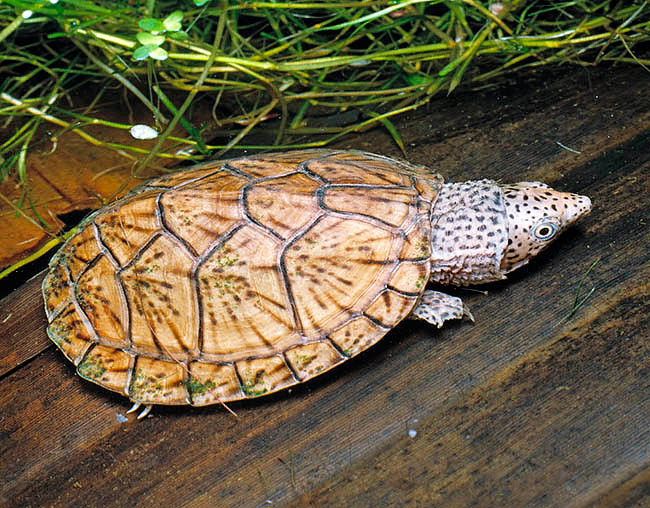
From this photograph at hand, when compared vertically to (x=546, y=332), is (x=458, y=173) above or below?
above

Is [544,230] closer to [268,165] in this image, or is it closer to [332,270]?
[332,270]

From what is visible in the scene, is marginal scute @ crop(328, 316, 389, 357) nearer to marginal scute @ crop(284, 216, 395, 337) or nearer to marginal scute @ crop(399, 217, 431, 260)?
marginal scute @ crop(284, 216, 395, 337)

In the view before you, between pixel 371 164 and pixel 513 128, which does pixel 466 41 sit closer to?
pixel 513 128

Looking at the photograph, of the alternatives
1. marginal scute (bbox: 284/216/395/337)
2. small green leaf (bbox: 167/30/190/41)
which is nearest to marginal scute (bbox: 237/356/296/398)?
marginal scute (bbox: 284/216/395/337)

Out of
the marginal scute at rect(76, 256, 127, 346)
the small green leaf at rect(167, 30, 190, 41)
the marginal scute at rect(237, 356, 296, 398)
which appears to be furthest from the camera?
the small green leaf at rect(167, 30, 190, 41)

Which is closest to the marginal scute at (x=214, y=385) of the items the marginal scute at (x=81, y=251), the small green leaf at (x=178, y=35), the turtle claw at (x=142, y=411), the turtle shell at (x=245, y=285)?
the turtle shell at (x=245, y=285)

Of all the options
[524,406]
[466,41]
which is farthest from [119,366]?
[466,41]
